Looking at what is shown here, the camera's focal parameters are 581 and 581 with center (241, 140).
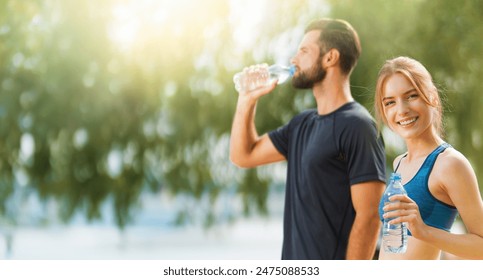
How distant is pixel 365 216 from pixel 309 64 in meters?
0.37

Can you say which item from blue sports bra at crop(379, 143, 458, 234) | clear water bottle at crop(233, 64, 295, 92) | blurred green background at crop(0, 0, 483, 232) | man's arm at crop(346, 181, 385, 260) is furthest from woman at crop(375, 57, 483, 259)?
blurred green background at crop(0, 0, 483, 232)

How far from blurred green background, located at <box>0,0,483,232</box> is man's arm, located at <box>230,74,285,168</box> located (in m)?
1.83

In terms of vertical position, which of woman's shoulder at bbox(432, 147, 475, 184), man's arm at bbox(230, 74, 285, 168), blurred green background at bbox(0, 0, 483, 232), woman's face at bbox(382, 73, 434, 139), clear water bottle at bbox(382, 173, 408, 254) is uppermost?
blurred green background at bbox(0, 0, 483, 232)

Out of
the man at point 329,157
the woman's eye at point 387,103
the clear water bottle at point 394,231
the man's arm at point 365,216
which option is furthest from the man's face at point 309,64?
the clear water bottle at point 394,231

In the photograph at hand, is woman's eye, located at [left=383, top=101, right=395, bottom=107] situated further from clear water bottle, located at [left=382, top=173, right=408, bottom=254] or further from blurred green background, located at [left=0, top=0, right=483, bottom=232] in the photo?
blurred green background, located at [left=0, top=0, right=483, bottom=232]

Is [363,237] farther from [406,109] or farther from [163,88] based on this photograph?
[163,88]

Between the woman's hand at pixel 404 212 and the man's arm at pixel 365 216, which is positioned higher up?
the man's arm at pixel 365 216

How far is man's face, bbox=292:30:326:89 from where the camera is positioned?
1318 millimetres

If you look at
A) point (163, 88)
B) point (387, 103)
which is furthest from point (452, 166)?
point (163, 88)

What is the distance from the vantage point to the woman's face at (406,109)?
2.92ft

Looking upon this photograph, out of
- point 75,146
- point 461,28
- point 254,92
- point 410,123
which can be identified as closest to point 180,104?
point 75,146

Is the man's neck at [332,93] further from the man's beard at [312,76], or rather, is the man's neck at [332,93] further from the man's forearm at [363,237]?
the man's forearm at [363,237]

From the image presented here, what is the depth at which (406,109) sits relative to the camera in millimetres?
896

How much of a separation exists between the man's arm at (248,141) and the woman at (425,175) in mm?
467
